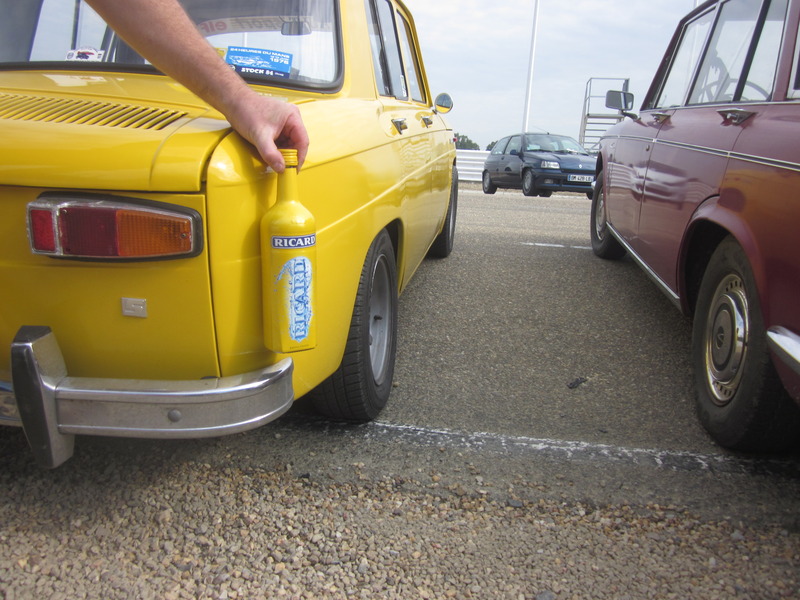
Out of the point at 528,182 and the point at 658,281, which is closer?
the point at 658,281

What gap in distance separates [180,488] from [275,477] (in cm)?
31

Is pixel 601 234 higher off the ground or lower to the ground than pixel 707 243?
lower

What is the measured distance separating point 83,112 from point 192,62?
378 mm

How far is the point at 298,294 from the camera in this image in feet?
5.43

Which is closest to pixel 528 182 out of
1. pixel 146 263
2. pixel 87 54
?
pixel 87 54

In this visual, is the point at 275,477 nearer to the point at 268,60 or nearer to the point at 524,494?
the point at 524,494

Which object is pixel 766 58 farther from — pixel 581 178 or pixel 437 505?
pixel 581 178

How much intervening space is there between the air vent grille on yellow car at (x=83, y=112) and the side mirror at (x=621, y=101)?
163 inches

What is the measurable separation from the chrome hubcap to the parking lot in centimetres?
25

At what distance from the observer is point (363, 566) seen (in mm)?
1816

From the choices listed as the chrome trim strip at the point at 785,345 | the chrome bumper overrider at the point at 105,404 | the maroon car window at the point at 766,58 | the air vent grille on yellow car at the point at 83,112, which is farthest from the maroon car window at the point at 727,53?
the chrome bumper overrider at the point at 105,404

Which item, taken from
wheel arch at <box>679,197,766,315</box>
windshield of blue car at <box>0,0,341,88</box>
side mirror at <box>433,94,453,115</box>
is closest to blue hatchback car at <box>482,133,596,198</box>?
side mirror at <box>433,94,453,115</box>

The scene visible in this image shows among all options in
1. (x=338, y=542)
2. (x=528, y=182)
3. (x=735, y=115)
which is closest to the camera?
(x=338, y=542)

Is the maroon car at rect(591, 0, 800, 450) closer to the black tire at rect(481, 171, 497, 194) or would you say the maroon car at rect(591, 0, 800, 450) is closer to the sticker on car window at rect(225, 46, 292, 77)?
the sticker on car window at rect(225, 46, 292, 77)
